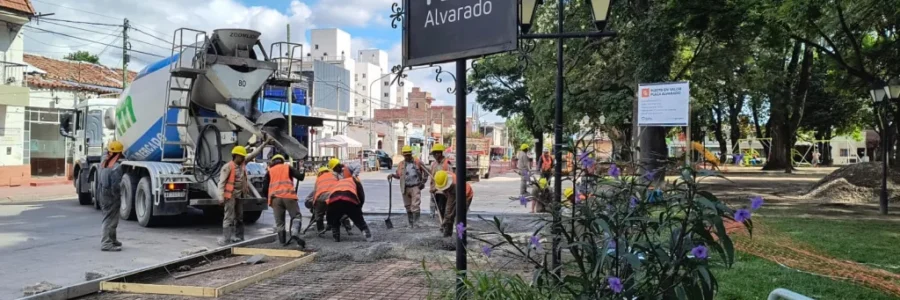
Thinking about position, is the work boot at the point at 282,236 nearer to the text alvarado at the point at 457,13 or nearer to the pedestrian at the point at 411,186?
the pedestrian at the point at 411,186

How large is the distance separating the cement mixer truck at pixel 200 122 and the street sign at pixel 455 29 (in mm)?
7859

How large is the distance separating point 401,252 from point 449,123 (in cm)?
9256

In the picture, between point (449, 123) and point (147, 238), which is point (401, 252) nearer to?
point (147, 238)

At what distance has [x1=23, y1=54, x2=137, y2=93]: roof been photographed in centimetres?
2773

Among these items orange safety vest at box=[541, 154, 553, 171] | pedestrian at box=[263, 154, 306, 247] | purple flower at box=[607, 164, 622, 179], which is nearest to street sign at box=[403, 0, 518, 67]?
purple flower at box=[607, 164, 622, 179]

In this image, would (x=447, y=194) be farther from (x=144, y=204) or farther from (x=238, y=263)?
(x=144, y=204)

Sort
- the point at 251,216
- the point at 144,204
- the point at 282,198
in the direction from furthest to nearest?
1. the point at 251,216
2. the point at 144,204
3. the point at 282,198

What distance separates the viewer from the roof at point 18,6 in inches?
866

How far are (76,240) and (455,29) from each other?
9.33 m

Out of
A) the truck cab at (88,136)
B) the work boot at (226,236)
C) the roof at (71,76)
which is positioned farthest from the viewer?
the roof at (71,76)

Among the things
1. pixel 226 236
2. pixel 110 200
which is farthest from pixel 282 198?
pixel 110 200

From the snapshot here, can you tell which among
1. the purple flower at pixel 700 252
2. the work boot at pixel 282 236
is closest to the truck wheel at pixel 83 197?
the work boot at pixel 282 236

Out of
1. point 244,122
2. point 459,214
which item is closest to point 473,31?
point 459,214

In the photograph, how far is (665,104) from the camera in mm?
10031
